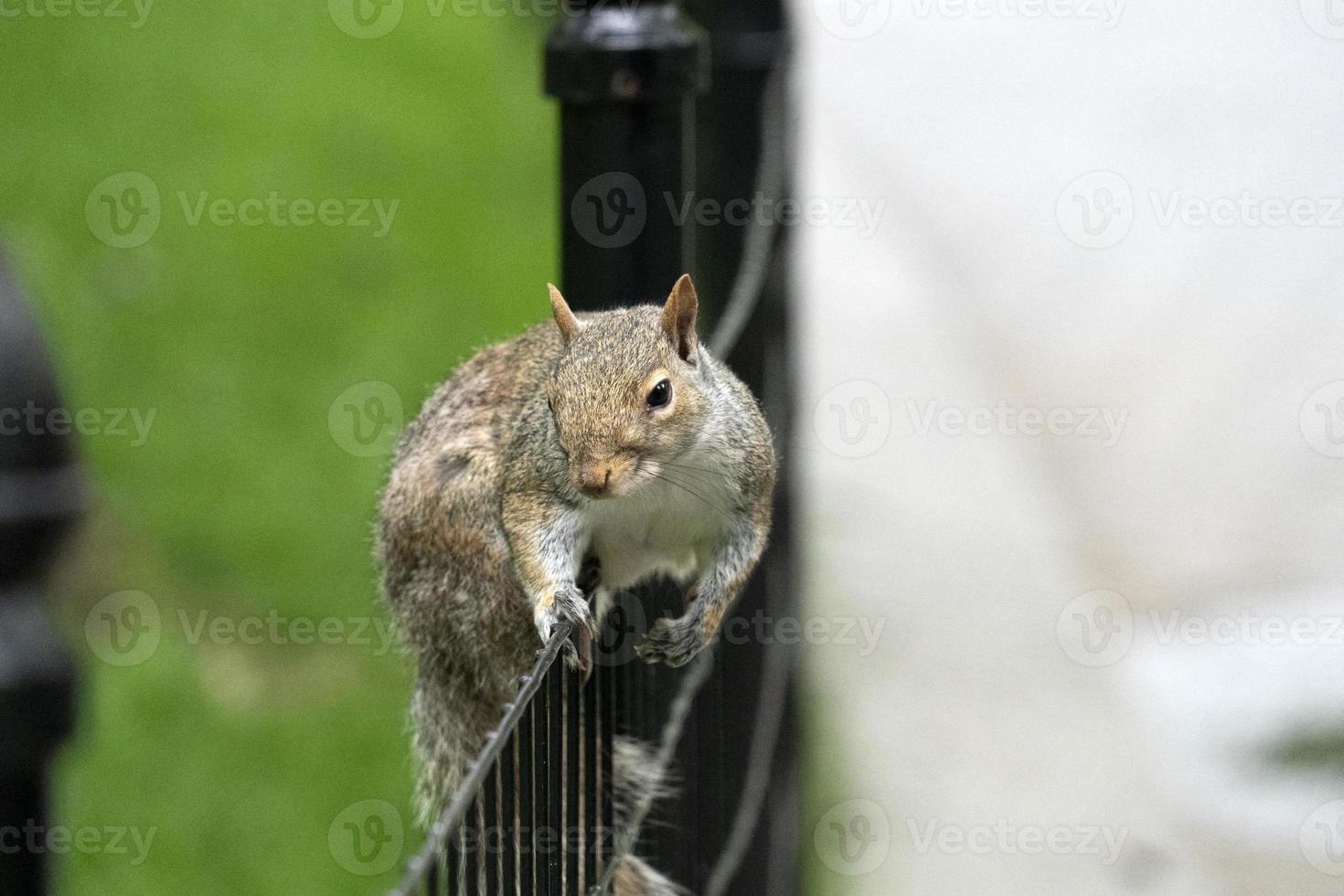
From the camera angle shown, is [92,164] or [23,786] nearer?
[23,786]

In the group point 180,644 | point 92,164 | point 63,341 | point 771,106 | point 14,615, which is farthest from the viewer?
point 92,164

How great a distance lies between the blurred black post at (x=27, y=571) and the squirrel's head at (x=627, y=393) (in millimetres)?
509

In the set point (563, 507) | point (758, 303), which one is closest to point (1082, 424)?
point (758, 303)

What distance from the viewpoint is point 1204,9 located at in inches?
153

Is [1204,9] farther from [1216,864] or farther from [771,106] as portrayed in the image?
[1216,864]

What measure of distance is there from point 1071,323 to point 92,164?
307 centimetres

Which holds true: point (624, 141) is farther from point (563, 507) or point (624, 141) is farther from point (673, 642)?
point (673, 642)

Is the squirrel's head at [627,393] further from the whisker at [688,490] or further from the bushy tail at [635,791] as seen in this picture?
the bushy tail at [635,791]

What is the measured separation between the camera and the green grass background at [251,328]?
413 centimetres

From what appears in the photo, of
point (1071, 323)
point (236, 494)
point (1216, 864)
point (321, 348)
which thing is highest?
point (1071, 323)

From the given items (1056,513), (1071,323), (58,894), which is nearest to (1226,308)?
(1071,323)

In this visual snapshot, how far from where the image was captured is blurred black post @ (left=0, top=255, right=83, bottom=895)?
→ 61.9 inches

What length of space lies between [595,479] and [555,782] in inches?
13.4

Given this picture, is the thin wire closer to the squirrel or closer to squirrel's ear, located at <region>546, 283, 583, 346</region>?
the squirrel
